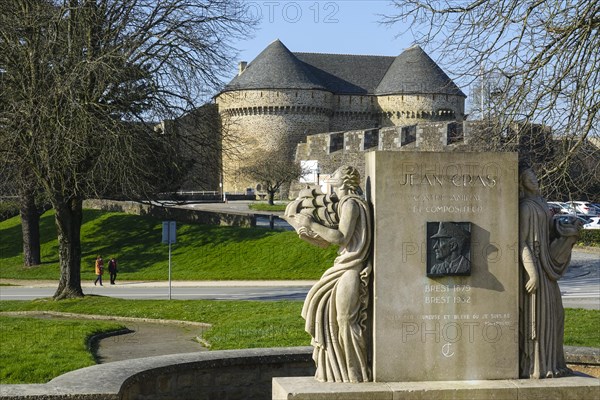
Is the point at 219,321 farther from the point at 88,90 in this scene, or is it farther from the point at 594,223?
the point at 594,223

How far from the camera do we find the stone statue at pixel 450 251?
25.9ft

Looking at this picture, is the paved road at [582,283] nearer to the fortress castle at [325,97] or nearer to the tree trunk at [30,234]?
the tree trunk at [30,234]

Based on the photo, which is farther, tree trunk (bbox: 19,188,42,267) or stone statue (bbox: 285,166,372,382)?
tree trunk (bbox: 19,188,42,267)

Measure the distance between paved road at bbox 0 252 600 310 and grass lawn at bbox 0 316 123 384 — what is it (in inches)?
375

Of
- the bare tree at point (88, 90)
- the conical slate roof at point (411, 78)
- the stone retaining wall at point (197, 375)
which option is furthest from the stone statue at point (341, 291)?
the conical slate roof at point (411, 78)

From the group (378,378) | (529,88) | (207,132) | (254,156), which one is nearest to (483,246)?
(378,378)

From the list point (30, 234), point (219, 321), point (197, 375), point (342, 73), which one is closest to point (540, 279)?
point (197, 375)

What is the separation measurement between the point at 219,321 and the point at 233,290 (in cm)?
1103

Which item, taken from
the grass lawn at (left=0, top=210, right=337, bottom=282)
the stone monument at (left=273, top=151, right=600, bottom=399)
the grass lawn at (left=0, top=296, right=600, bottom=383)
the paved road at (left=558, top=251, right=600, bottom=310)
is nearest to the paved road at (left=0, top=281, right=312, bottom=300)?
the grass lawn at (left=0, top=210, right=337, bottom=282)

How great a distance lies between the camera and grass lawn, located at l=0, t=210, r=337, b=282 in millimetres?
34250

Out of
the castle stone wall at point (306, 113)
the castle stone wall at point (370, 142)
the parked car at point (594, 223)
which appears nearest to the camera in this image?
the parked car at point (594, 223)

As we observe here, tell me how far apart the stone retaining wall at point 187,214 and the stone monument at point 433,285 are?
31165 mm

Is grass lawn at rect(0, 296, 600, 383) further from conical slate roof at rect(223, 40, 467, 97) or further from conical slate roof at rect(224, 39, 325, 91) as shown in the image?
conical slate roof at rect(223, 40, 467, 97)

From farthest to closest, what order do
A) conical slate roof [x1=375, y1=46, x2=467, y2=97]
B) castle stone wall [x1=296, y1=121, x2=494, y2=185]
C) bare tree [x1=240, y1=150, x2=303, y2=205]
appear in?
conical slate roof [x1=375, y1=46, x2=467, y2=97] → bare tree [x1=240, y1=150, x2=303, y2=205] → castle stone wall [x1=296, y1=121, x2=494, y2=185]
